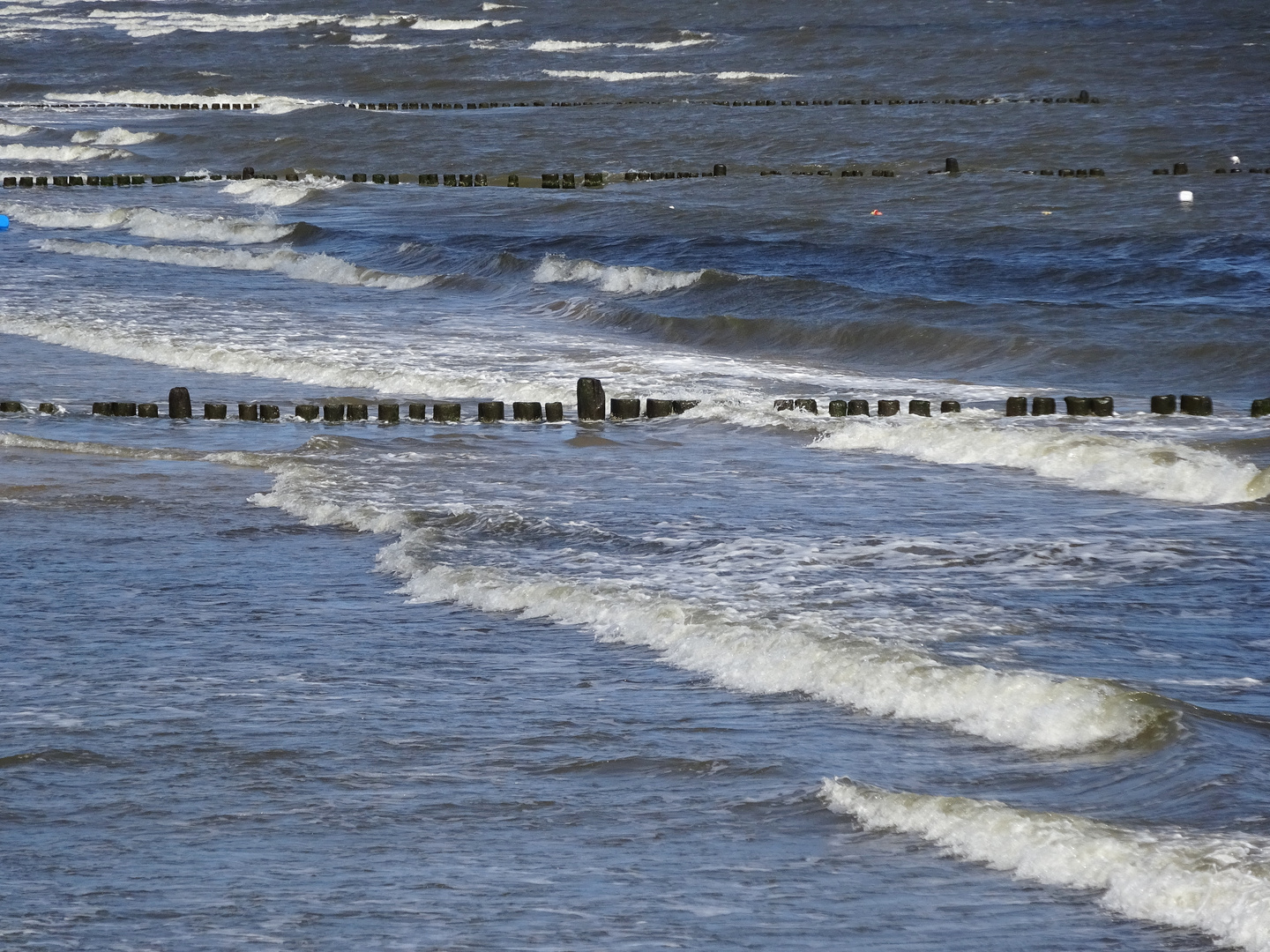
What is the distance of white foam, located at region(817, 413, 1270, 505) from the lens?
11.2m

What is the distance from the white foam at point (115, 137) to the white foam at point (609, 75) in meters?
19.6

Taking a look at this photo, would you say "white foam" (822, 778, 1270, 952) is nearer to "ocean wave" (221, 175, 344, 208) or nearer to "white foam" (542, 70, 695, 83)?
"ocean wave" (221, 175, 344, 208)

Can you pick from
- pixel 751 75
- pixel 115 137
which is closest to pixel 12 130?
pixel 115 137

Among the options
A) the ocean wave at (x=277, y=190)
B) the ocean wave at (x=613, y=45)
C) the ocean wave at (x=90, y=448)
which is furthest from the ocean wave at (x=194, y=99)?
the ocean wave at (x=90, y=448)

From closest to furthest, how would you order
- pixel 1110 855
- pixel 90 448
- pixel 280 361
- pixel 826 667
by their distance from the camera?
pixel 1110 855 → pixel 826 667 → pixel 90 448 → pixel 280 361

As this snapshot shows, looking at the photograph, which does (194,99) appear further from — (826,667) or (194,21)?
(826,667)

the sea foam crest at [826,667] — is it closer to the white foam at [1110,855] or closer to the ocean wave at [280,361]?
the white foam at [1110,855]

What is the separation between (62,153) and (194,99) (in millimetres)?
20100

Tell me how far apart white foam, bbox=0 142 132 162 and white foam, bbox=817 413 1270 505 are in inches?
1559

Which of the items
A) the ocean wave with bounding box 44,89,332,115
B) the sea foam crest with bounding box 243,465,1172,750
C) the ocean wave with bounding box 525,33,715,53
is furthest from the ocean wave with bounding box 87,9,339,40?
the sea foam crest with bounding box 243,465,1172,750

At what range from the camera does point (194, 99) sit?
Result: 69.6 m

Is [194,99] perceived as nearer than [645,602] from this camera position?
No

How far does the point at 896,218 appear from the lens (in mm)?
29781

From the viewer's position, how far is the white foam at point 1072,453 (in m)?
11.2
